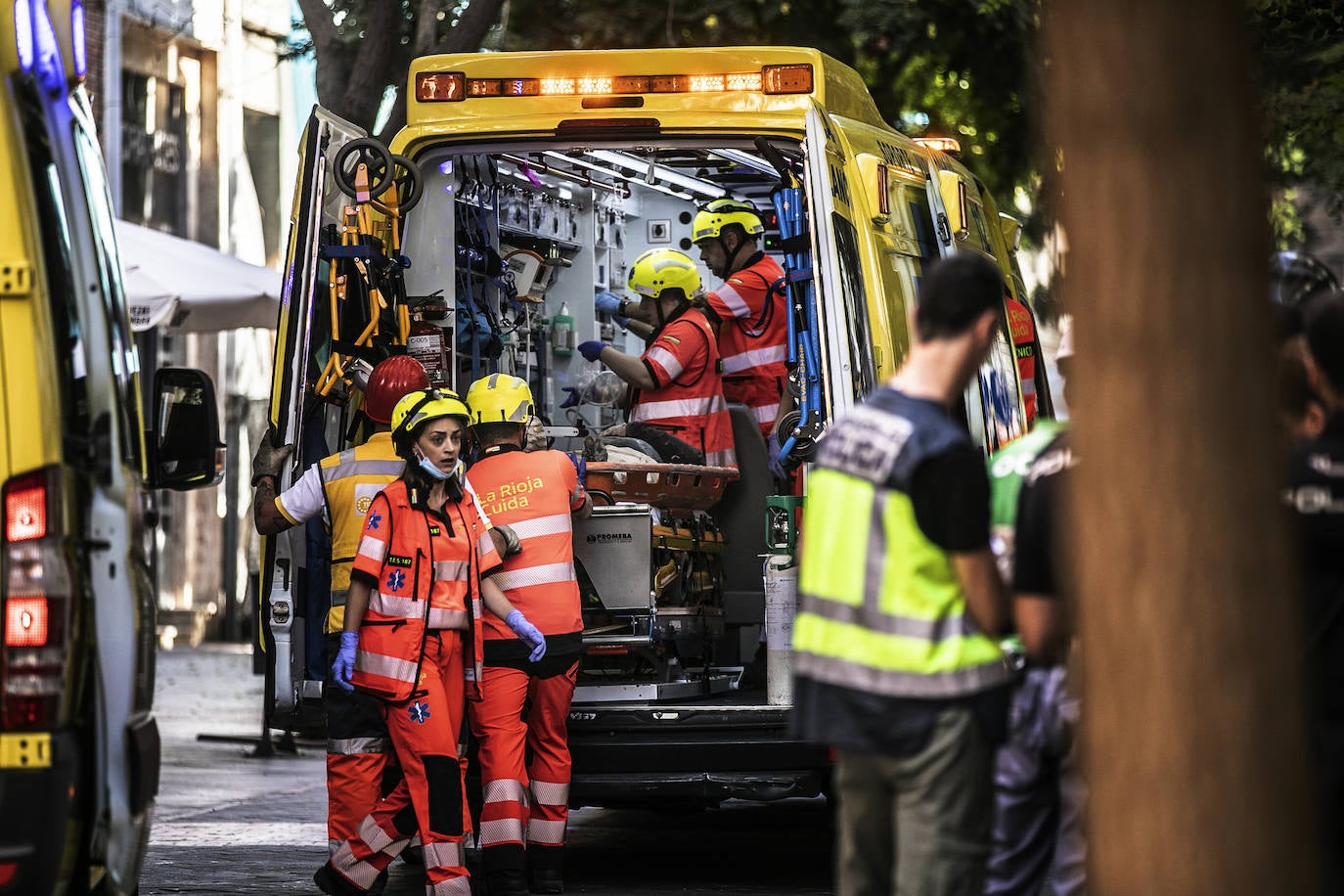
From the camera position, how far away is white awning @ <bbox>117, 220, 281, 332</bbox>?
38.2 feet

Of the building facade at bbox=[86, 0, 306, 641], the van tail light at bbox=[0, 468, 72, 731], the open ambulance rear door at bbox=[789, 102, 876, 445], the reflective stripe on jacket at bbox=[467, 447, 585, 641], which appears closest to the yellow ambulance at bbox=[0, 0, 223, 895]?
the van tail light at bbox=[0, 468, 72, 731]

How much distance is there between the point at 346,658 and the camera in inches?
270

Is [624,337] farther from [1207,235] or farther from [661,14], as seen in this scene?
[1207,235]

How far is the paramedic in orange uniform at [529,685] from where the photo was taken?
717cm

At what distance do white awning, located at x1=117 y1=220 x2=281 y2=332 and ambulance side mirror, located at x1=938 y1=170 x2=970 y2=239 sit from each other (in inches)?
177

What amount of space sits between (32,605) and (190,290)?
8.07 m

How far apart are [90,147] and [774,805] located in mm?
6157

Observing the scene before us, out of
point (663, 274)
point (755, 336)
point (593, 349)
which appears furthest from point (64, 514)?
point (755, 336)

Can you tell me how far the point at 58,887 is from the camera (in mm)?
4387

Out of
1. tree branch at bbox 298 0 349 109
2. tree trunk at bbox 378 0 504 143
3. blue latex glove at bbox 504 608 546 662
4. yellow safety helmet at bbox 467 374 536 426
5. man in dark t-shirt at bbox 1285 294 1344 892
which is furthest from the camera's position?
tree branch at bbox 298 0 349 109

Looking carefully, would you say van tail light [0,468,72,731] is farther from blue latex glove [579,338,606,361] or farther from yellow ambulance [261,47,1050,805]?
blue latex glove [579,338,606,361]

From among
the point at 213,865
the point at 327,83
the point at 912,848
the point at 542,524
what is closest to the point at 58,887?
the point at 912,848

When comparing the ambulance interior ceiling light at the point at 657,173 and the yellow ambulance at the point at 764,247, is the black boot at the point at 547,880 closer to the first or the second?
the yellow ambulance at the point at 764,247

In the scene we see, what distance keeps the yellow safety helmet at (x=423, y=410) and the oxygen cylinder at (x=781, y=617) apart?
117 cm
